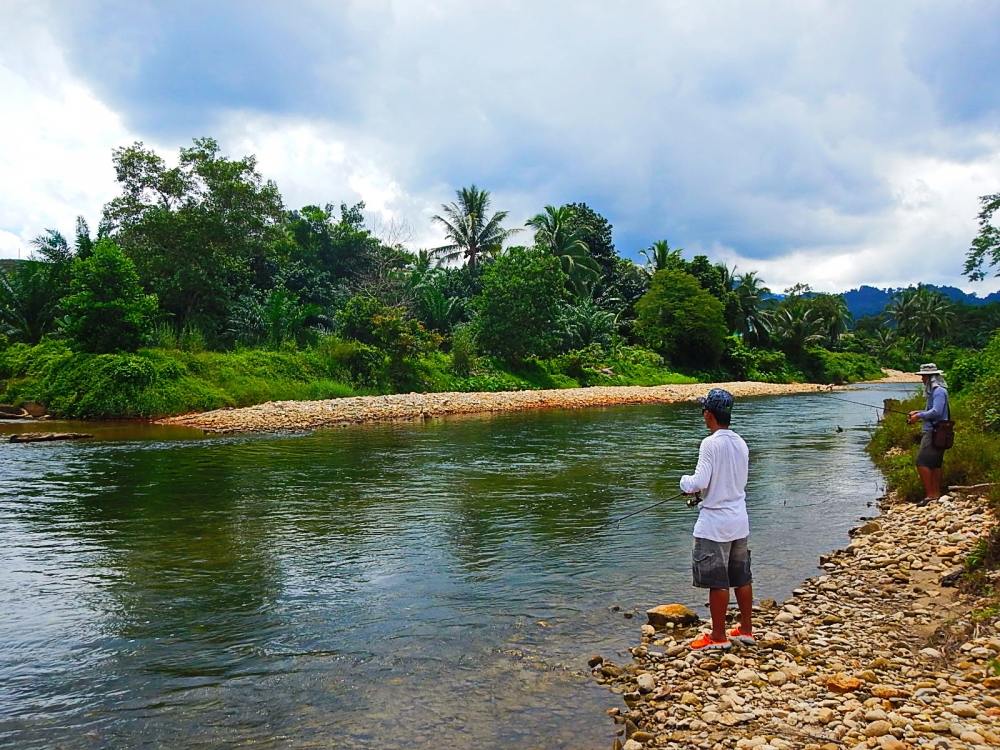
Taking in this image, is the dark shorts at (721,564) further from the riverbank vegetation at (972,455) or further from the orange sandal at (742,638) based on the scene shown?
the riverbank vegetation at (972,455)

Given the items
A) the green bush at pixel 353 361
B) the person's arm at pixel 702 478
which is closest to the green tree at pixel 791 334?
the green bush at pixel 353 361

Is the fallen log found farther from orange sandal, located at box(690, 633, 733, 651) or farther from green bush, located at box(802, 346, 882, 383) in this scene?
green bush, located at box(802, 346, 882, 383)

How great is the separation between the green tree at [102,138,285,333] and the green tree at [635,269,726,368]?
93.2 ft

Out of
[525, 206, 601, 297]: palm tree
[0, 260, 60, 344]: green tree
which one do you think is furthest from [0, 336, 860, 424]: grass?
[525, 206, 601, 297]: palm tree

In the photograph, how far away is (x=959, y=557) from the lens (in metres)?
7.50

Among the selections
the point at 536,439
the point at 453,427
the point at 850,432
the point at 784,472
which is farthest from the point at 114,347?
the point at 850,432

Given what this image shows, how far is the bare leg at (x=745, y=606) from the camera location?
5.73 meters

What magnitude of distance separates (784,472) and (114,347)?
23051 millimetres

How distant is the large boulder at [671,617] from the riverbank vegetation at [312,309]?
23.3 meters

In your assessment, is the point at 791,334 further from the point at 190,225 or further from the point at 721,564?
the point at 721,564

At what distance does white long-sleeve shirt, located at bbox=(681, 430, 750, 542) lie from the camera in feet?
18.2

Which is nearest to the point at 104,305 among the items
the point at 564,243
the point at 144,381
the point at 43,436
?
the point at 144,381

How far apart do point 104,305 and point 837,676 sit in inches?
1054

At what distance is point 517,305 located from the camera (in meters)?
39.6
